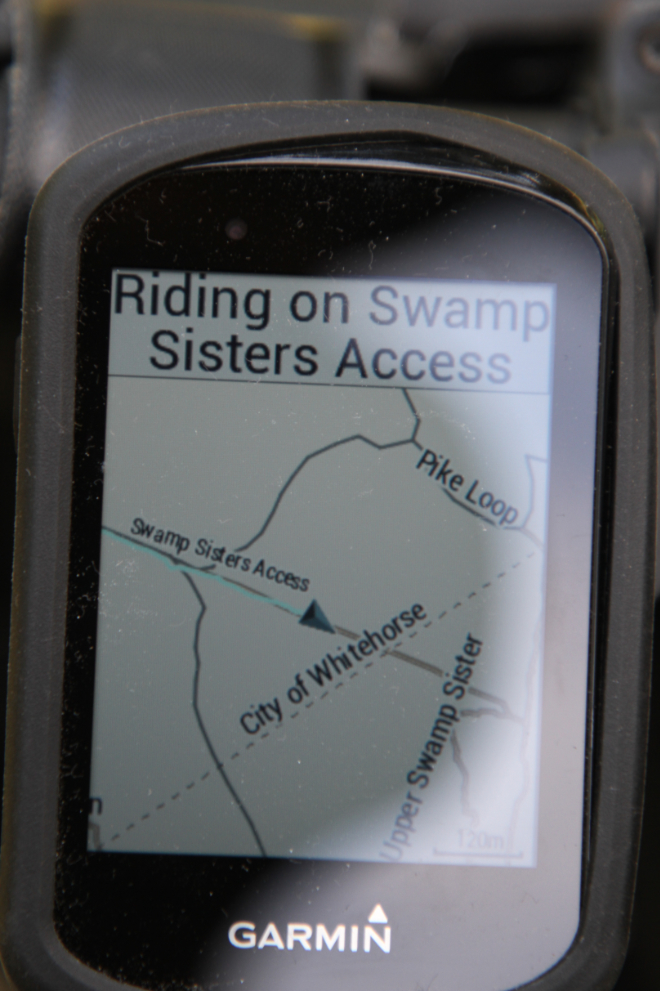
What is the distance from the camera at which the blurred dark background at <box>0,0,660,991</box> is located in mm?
437

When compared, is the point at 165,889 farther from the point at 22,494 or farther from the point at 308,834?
the point at 22,494

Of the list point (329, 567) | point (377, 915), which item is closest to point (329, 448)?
point (329, 567)

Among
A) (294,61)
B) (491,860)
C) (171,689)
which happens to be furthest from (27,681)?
(294,61)

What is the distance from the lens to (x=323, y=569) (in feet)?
1.26

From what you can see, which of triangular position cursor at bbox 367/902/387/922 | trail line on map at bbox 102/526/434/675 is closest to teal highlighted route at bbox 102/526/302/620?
trail line on map at bbox 102/526/434/675

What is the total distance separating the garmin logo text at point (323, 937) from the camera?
38 centimetres

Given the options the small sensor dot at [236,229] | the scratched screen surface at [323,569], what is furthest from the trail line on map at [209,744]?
the small sensor dot at [236,229]

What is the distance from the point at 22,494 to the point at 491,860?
256 mm

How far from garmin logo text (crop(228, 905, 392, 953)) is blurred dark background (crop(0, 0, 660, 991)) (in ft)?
0.60

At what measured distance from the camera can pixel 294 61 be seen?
0.45 meters

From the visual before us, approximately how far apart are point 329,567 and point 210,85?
0.83 feet

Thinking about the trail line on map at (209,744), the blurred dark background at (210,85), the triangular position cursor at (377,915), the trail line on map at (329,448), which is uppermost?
the blurred dark background at (210,85)

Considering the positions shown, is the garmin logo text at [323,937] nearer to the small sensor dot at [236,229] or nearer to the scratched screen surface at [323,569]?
the scratched screen surface at [323,569]

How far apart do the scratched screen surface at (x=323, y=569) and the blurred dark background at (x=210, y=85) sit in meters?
0.11
